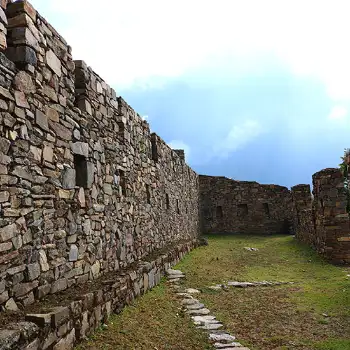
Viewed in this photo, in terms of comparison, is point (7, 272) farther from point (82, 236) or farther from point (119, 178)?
point (119, 178)

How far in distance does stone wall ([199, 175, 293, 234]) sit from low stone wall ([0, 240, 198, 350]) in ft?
60.1

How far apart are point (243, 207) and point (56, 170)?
21.4 metres

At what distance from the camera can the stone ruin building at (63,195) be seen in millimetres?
3992

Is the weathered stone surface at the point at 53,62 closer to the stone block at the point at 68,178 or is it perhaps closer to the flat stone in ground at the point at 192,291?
the stone block at the point at 68,178

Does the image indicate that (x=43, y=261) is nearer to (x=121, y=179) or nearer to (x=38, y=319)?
(x=38, y=319)

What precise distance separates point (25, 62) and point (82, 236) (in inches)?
106

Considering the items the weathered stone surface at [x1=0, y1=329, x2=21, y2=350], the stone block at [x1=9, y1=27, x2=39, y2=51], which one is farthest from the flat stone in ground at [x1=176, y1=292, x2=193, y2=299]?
the stone block at [x1=9, y1=27, x2=39, y2=51]

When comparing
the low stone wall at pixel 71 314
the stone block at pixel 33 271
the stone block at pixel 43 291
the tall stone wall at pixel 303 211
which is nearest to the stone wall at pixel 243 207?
the tall stone wall at pixel 303 211

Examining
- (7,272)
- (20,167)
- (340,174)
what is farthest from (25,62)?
(340,174)

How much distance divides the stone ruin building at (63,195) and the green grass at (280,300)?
5.51 ft

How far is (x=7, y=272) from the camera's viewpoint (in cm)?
387

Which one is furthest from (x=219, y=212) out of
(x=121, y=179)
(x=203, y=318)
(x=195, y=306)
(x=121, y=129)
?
(x=203, y=318)

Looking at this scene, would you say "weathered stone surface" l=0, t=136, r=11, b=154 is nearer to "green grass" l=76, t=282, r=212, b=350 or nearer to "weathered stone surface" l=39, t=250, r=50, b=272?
"weathered stone surface" l=39, t=250, r=50, b=272

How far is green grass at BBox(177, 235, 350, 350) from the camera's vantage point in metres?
5.25
